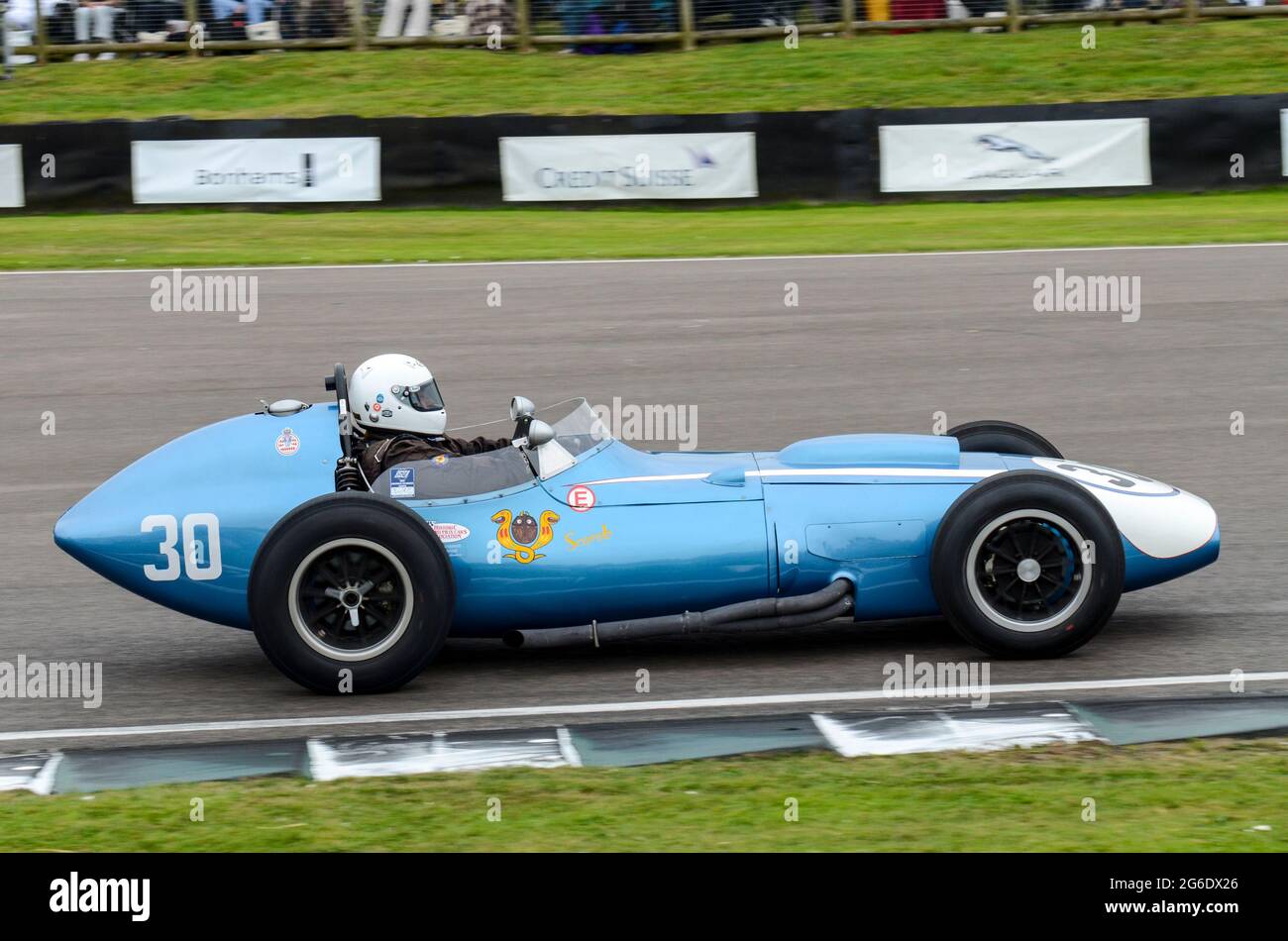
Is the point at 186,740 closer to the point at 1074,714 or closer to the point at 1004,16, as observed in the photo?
the point at 1074,714

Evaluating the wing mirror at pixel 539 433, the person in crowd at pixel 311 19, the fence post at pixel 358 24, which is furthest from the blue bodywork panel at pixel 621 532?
the person in crowd at pixel 311 19

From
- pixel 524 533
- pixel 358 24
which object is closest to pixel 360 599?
pixel 524 533

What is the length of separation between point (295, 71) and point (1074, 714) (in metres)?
21.7

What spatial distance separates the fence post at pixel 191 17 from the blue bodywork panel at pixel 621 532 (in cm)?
2027

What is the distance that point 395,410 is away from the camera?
6.91 m

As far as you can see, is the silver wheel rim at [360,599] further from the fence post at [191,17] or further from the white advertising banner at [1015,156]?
the fence post at [191,17]

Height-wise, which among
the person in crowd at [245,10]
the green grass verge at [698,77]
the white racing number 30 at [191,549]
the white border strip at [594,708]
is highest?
the person in crowd at [245,10]

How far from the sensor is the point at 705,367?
41.8ft

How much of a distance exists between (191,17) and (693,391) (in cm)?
1633

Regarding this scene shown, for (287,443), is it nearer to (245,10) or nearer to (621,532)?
(621,532)

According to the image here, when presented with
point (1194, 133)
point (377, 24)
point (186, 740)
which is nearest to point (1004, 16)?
point (1194, 133)

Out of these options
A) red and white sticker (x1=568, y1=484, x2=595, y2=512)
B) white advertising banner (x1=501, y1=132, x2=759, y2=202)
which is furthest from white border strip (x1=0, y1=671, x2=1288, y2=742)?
white advertising banner (x1=501, y1=132, x2=759, y2=202)

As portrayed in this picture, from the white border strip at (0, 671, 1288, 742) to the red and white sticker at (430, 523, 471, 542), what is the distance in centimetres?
64

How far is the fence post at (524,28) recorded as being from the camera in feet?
82.9
